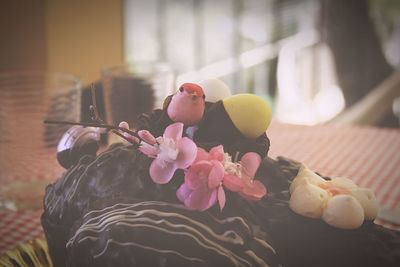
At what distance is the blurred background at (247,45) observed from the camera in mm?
1490

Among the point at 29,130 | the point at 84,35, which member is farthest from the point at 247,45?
the point at 29,130

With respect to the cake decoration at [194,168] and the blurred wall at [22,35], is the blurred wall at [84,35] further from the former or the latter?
the cake decoration at [194,168]

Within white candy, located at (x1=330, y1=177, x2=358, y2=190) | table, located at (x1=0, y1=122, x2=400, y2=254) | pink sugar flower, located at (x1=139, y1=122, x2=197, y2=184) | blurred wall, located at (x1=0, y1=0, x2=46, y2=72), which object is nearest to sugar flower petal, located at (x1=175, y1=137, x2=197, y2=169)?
pink sugar flower, located at (x1=139, y1=122, x2=197, y2=184)

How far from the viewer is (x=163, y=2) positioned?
8.35ft

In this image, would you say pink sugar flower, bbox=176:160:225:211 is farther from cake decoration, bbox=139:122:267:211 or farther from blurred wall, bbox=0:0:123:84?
blurred wall, bbox=0:0:123:84

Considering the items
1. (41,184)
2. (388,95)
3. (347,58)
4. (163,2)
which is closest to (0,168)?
(41,184)

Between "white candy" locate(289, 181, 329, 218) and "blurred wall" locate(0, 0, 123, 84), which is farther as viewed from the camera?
"blurred wall" locate(0, 0, 123, 84)

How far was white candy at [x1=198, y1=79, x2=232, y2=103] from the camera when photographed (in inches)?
16.2

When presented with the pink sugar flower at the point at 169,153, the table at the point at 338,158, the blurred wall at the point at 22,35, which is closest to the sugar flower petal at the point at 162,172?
the pink sugar flower at the point at 169,153

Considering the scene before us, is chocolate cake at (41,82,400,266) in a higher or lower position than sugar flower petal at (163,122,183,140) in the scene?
lower

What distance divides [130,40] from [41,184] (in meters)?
1.53

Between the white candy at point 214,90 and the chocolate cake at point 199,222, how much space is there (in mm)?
10

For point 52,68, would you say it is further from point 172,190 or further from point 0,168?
point 172,190

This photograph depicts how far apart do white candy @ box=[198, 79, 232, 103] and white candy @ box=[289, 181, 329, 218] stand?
0.28 ft
